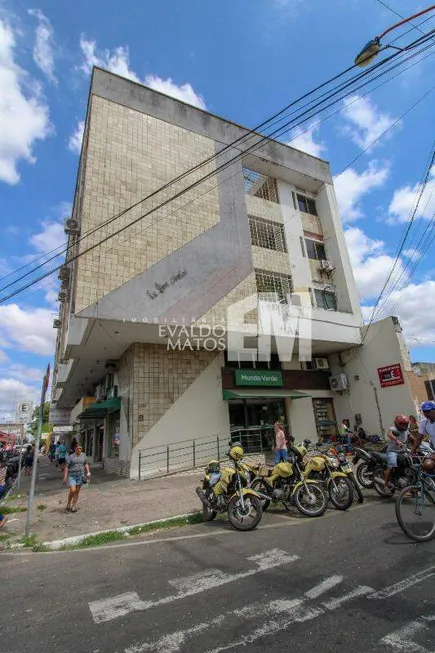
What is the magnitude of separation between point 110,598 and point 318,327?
1557 centimetres

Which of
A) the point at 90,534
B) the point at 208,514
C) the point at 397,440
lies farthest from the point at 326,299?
the point at 90,534

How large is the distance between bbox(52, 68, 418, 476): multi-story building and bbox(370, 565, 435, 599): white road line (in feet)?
32.5

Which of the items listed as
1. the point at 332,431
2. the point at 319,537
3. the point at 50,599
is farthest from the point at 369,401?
the point at 50,599

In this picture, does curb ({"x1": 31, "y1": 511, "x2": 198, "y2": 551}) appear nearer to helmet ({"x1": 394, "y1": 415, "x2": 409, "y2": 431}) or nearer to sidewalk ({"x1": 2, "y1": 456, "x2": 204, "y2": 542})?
sidewalk ({"x1": 2, "y1": 456, "x2": 204, "y2": 542})

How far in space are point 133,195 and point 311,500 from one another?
1241 centimetres

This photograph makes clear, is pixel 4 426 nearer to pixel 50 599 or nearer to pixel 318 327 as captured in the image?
pixel 318 327

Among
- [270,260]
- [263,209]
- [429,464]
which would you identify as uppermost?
[263,209]

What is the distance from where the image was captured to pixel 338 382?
66.4ft

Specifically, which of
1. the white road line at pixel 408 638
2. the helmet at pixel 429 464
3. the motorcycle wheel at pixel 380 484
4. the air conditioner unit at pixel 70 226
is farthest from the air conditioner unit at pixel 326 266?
the white road line at pixel 408 638

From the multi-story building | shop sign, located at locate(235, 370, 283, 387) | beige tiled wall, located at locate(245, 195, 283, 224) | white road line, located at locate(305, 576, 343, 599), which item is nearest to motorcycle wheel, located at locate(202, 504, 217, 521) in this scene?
white road line, located at locate(305, 576, 343, 599)

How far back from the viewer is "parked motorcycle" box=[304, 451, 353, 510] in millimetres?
7227

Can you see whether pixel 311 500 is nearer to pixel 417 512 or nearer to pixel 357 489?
pixel 357 489

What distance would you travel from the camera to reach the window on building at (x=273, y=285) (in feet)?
59.3

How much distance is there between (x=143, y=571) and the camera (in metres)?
4.75
